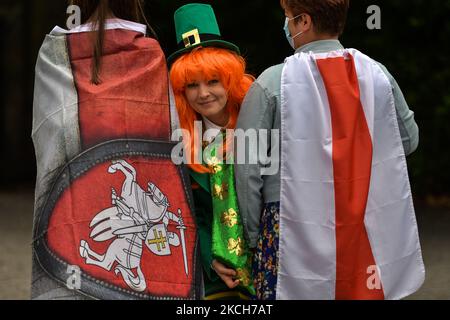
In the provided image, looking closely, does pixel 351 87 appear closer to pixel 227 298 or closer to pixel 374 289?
pixel 374 289

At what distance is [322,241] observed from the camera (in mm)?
3367

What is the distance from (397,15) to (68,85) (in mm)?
7034

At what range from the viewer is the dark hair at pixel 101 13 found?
346 cm

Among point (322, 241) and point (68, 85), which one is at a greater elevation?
point (68, 85)

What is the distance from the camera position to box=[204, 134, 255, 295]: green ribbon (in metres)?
3.50

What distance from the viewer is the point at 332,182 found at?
3.38 meters
